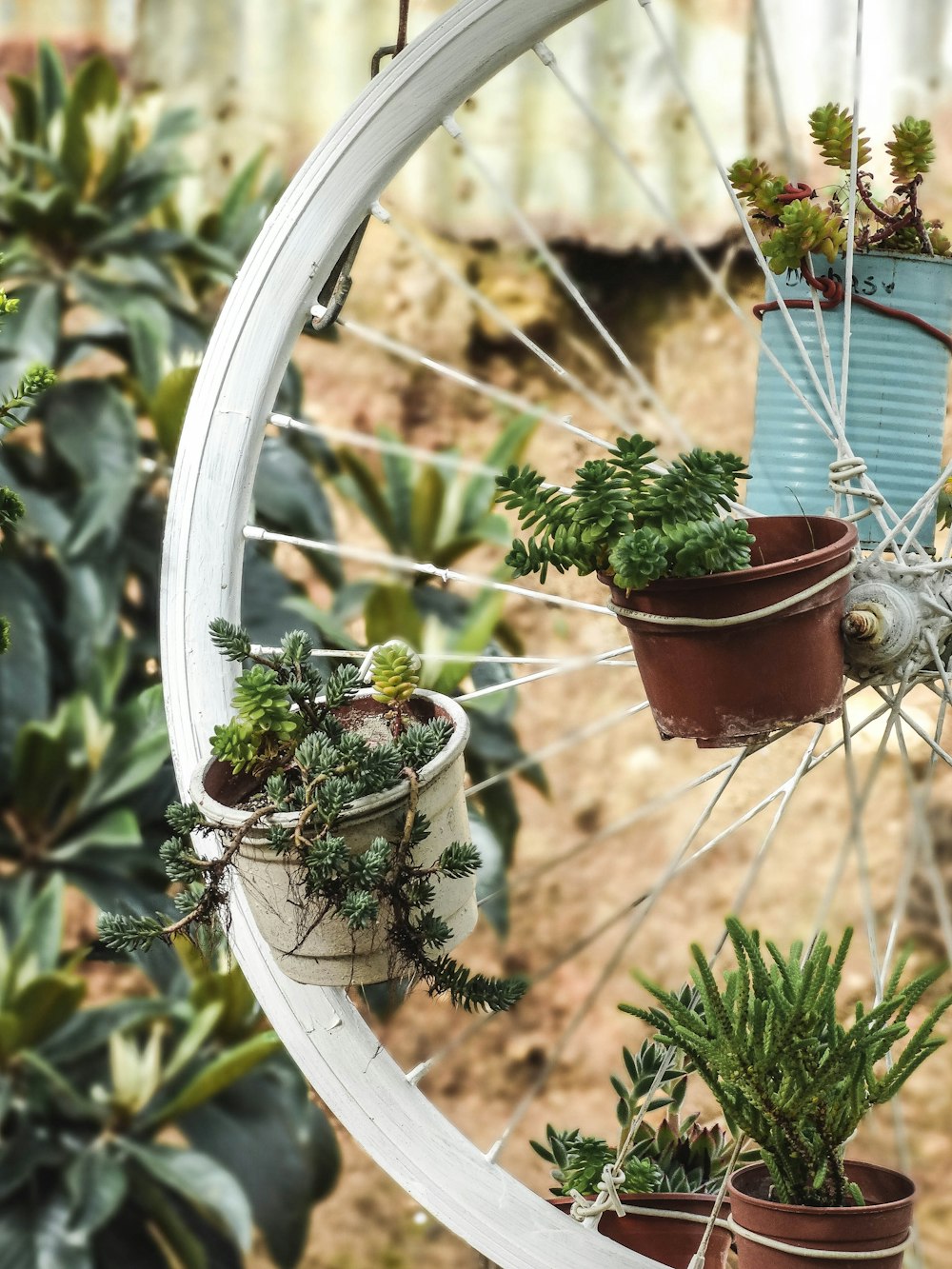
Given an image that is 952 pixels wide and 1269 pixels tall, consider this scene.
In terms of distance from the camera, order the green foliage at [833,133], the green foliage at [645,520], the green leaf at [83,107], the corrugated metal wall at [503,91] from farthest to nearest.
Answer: the corrugated metal wall at [503,91]
the green leaf at [83,107]
the green foliage at [833,133]
the green foliage at [645,520]

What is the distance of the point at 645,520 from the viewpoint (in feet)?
3.01

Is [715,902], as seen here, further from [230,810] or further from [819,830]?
[230,810]

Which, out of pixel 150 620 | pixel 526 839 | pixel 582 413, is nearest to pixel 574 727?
pixel 526 839

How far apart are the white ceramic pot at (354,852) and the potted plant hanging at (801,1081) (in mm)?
180

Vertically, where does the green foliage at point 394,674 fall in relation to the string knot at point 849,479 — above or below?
below

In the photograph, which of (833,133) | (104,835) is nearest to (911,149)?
(833,133)

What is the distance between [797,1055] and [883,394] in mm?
532

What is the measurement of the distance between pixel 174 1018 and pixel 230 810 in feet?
4.37

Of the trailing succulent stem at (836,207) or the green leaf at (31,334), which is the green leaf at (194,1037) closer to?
the green leaf at (31,334)

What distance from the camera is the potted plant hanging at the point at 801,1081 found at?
0.95 m

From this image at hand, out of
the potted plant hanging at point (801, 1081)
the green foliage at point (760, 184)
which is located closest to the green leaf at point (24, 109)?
the green foliage at point (760, 184)

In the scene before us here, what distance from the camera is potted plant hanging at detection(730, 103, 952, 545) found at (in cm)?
115

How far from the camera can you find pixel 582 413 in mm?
2389

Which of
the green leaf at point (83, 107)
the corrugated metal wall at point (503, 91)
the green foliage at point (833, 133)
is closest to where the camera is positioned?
the green foliage at point (833, 133)
